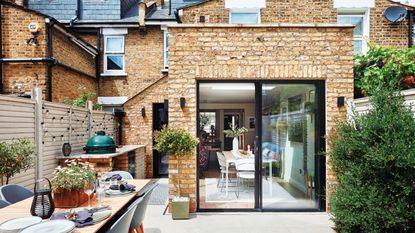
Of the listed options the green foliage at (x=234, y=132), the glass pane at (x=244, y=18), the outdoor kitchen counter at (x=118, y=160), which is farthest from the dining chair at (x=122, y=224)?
the glass pane at (x=244, y=18)

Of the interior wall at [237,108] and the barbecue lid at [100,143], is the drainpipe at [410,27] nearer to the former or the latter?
the interior wall at [237,108]

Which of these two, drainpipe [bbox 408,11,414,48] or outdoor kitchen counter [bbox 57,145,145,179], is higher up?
drainpipe [bbox 408,11,414,48]

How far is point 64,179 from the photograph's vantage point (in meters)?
2.75

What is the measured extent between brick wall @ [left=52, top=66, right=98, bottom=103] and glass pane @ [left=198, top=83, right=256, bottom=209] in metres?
4.43

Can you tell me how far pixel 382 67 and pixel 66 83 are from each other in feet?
26.0

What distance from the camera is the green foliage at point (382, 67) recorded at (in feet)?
14.2

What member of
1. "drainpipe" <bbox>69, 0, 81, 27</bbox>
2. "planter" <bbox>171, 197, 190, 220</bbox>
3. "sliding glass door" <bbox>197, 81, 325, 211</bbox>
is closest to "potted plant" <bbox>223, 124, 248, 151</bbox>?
"sliding glass door" <bbox>197, 81, 325, 211</bbox>

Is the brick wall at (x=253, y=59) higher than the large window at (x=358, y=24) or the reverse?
the reverse

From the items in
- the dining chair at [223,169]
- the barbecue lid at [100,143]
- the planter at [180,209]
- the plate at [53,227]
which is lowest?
the planter at [180,209]

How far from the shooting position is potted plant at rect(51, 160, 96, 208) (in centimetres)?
276

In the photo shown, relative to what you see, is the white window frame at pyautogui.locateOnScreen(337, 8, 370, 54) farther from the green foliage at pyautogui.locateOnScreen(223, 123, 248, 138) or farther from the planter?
the planter

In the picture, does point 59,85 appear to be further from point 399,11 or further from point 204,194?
point 399,11

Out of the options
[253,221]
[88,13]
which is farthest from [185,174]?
[88,13]

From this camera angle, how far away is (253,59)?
504 centimetres
